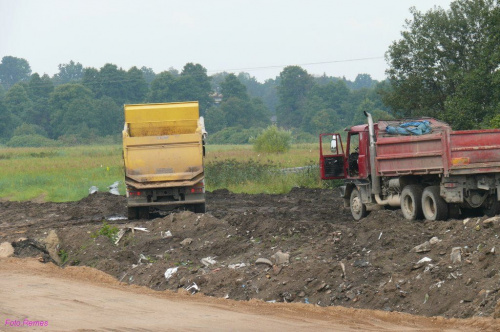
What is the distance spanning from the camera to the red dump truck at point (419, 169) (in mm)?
17172

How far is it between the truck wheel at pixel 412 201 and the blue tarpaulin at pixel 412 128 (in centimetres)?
159

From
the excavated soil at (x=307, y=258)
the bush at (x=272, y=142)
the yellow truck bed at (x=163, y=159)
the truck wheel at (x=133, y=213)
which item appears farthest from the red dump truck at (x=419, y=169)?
the bush at (x=272, y=142)

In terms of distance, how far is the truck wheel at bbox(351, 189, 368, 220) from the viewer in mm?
21797

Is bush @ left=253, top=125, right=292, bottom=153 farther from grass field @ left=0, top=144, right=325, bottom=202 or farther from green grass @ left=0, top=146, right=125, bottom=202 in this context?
grass field @ left=0, top=144, right=325, bottom=202

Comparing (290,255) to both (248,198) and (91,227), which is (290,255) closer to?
(91,227)

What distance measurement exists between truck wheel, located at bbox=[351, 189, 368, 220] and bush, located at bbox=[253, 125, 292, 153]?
1777 inches

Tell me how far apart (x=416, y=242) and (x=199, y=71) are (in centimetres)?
12512

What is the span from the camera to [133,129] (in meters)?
24.4

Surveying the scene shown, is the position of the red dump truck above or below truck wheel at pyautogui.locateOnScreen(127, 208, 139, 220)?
above

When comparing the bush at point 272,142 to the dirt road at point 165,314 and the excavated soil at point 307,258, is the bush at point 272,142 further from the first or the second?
the dirt road at point 165,314

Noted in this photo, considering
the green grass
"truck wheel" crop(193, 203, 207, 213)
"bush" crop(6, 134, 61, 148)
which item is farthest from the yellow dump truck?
"bush" crop(6, 134, 61, 148)

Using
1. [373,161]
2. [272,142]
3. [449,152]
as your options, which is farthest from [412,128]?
[272,142]

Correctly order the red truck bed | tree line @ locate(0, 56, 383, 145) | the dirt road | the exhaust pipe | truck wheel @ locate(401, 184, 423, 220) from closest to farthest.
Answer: the dirt road < the red truck bed < truck wheel @ locate(401, 184, 423, 220) < the exhaust pipe < tree line @ locate(0, 56, 383, 145)

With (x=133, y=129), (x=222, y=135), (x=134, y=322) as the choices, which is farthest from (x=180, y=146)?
(x=222, y=135)
